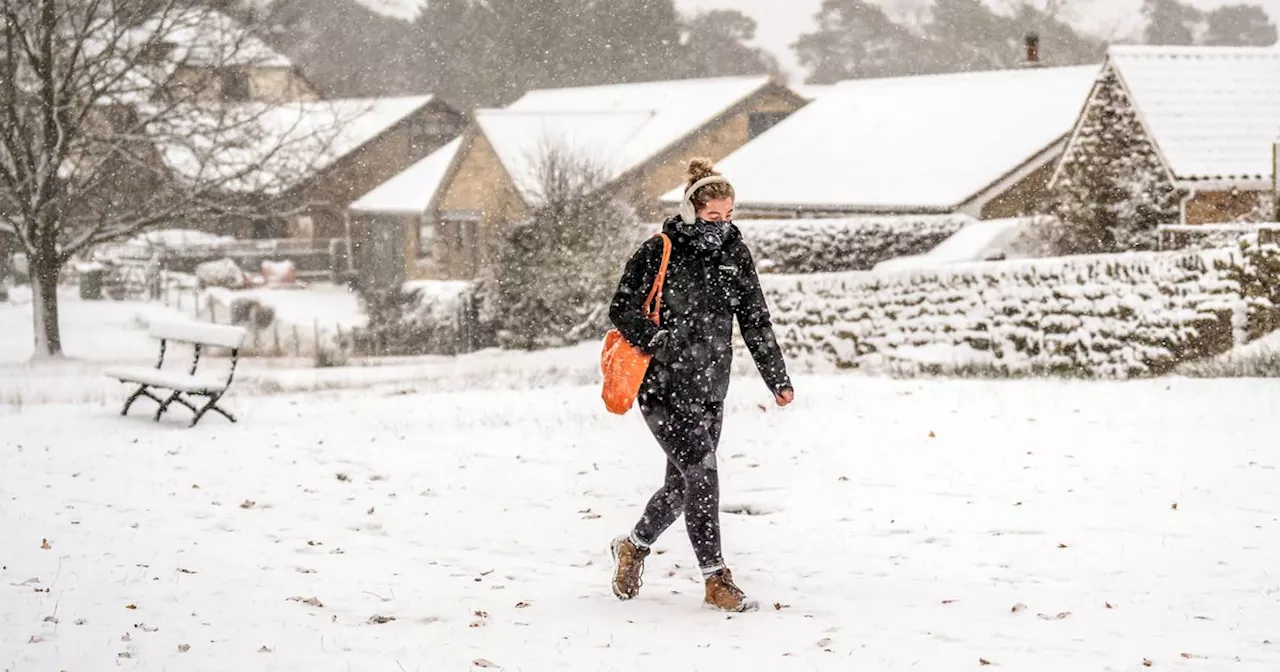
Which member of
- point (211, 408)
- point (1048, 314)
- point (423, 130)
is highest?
point (423, 130)

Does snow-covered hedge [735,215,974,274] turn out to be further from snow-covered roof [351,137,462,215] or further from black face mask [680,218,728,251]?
black face mask [680,218,728,251]

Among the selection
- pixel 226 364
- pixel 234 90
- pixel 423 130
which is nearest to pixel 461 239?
pixel 423 130

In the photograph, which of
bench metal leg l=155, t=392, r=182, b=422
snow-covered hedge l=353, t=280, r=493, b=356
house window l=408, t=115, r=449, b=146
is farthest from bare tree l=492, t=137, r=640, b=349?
house window l=408, t=115, r=449, b=146

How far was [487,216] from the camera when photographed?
44625 mm

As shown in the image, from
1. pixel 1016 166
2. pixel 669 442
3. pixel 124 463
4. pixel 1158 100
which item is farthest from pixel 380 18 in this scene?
pixel 669 442

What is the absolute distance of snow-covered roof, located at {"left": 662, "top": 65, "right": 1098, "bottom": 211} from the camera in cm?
3306

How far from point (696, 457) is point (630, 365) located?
473 mm

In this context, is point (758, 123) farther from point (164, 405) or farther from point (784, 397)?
point (784, 397)

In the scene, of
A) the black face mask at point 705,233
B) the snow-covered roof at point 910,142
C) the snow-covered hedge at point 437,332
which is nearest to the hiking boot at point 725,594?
the black face mask at point 705,233

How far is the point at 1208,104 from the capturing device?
25.3 meters

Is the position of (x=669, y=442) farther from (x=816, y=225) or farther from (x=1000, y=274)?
(x=816, y=225)

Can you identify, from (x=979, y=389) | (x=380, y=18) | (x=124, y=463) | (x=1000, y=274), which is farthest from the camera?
(x=380, y=18)

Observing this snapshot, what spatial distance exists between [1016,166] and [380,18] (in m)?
48.7

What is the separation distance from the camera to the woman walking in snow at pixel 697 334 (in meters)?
6.16
